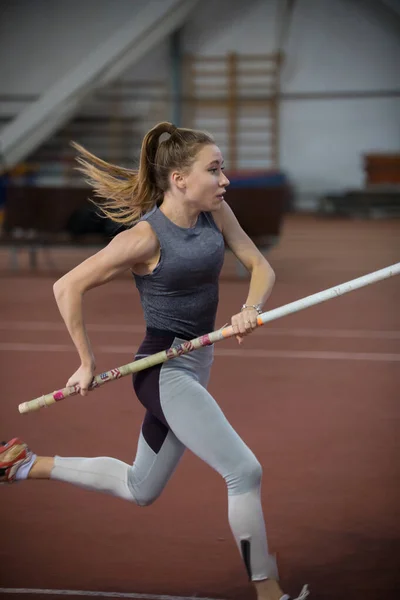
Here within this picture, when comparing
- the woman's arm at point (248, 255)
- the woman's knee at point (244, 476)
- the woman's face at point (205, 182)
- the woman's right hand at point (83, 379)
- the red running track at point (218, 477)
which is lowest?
the red running track at point (218, 477)

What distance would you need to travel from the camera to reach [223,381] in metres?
6.11

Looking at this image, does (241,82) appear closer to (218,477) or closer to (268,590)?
(218,477)

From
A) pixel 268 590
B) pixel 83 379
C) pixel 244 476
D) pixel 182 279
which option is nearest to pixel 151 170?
pixel 182 279

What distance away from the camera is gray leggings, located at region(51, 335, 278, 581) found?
8.64 ft

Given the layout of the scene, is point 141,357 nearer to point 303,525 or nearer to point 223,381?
point 303,525

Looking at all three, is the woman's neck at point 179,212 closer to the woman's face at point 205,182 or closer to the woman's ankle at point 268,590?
the woman's face at point 205,182

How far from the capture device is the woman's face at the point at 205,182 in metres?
2.80

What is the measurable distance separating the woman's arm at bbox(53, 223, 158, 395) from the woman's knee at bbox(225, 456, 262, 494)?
0.51m

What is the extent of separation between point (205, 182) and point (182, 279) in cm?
29

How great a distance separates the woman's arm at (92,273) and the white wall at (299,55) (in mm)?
19015

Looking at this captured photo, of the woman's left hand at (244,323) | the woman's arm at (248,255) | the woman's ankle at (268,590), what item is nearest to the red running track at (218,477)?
the woman's ankle at (268,590)

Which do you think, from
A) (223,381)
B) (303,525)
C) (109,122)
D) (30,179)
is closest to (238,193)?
(223,381)

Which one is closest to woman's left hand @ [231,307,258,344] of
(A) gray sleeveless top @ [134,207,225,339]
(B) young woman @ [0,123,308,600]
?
(B) young woman @ [0,123,308,600]

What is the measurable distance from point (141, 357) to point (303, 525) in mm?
1110
